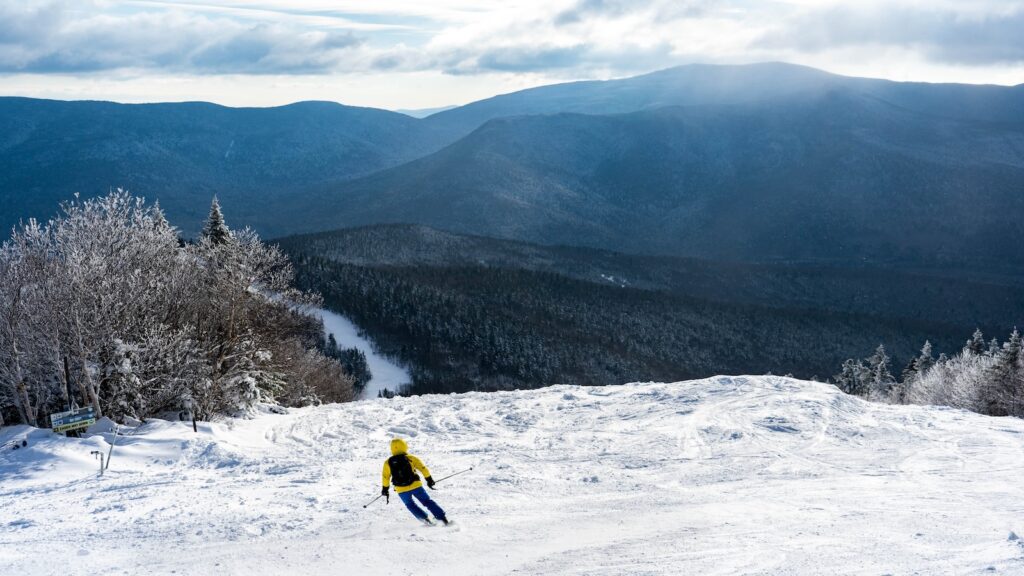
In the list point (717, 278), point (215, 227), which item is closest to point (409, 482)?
point (215, 227)

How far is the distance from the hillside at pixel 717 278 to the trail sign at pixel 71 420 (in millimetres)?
116552

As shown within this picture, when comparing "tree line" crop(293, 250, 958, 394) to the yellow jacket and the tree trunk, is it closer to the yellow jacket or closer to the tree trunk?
the tree trunk

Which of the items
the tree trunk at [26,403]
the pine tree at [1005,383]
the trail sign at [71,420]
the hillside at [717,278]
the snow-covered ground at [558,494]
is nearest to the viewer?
the snow-covered ground at [558,494]

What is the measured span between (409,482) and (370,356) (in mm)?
58437

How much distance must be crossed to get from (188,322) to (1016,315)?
8079 inches

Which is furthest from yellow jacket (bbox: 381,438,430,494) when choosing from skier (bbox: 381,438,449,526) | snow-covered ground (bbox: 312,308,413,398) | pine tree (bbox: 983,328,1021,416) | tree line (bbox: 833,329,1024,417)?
snow-covered ground (bbox: 312,308,413,398)

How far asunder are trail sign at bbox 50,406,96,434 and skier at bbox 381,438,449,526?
31.3 feet

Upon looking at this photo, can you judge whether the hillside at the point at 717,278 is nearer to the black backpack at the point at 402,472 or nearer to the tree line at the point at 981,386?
the tree line at the point at 981,386

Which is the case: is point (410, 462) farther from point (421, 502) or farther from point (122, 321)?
point (122, 321)

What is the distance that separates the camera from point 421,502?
1155 centimetres

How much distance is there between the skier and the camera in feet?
37.6

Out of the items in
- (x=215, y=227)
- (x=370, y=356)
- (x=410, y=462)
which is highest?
(x=215, y=227)

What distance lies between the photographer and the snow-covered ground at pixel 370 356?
207ft

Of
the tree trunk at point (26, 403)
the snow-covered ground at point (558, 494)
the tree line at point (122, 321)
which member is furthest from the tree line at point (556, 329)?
the snow-covered ground at point (558, 494)
